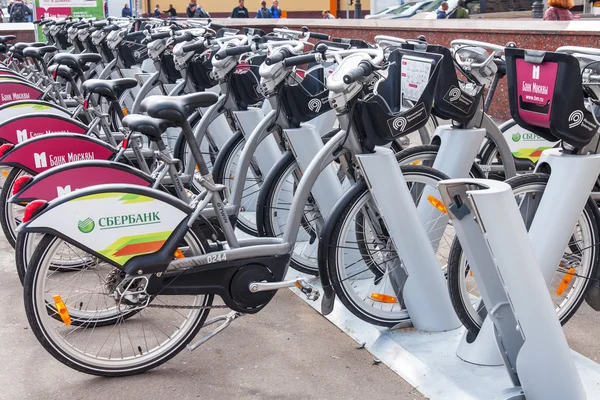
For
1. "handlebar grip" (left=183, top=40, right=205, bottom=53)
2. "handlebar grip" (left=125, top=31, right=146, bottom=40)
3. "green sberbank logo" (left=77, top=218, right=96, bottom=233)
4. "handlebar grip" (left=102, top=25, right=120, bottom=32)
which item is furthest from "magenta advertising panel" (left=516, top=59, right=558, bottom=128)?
"handlebar grip" (left=102, top=25, right=120, bottom=32)

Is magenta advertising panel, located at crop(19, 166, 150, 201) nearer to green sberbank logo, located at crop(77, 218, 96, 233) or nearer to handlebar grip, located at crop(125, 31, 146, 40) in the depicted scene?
green sberbank logo, located at crop(77, 218, 96, 233)

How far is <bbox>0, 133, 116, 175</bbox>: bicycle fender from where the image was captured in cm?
450

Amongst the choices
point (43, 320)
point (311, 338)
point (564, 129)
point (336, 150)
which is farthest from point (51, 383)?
point (564, 129)

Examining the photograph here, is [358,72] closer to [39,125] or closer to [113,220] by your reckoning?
[113,220]

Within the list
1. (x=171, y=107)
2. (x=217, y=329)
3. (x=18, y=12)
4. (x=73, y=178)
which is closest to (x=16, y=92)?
(x=73, y=178)

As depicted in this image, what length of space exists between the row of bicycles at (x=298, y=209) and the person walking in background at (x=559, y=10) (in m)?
5.06

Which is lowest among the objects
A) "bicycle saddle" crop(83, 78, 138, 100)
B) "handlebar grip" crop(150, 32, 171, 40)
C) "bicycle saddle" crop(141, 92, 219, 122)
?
"bicycle saddle" crop(83, 78, 138, 100)

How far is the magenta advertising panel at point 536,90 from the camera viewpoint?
3.38 metres

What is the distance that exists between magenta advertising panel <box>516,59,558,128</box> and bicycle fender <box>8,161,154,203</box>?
1680mm

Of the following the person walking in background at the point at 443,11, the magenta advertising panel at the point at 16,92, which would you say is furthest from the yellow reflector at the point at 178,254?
the person walking in background at the point at 443,11

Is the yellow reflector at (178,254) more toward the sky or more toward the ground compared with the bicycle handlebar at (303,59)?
more toward the ground

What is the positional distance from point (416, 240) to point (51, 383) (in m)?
1.63

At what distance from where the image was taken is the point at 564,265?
378 centimetres

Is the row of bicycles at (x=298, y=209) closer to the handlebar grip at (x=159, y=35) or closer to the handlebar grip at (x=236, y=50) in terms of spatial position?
the handlebar grip at (x=236, y=50)
